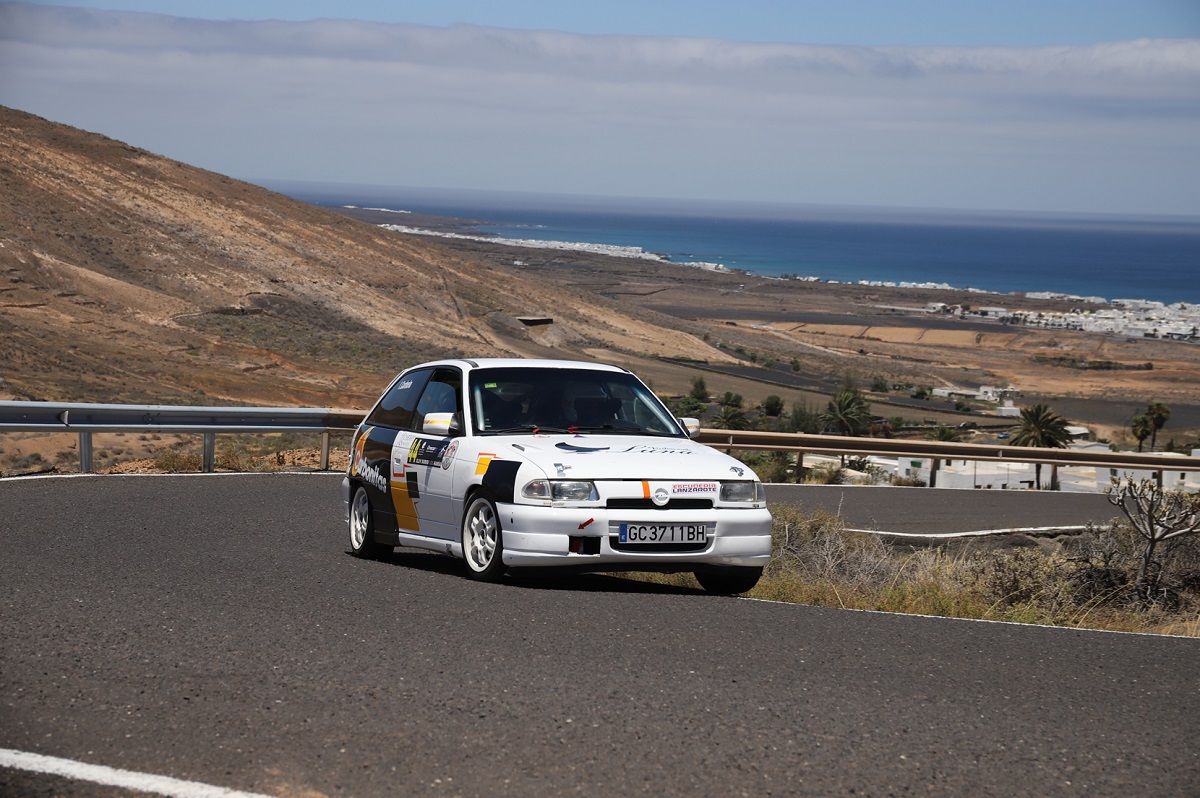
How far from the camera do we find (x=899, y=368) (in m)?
97.1

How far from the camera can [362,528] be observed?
461 inches

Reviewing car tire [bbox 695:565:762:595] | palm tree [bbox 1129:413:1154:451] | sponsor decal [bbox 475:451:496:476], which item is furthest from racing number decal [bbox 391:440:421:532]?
palm tree [bbox 1129:413:1154:451]

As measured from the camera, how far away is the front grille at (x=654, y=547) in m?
9.28

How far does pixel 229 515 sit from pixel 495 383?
4.42m

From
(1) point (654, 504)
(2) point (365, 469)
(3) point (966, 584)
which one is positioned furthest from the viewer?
(3) point (966, 584)

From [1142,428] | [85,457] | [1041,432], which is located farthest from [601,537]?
[1142,428]

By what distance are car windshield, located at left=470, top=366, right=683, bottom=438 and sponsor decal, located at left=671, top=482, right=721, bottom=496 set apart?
3.93 ft

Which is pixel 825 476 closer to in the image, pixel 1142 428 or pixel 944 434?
pixel 944 434

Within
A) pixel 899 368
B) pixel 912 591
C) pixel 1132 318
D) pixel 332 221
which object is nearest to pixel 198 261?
pixel 332 221

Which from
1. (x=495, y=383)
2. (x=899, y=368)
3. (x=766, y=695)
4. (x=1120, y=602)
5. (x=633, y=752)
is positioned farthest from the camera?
(x=899, y=368)

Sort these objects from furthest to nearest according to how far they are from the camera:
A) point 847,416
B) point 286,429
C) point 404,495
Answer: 1. point 847,416
2. point 286,429
3. point 404,495

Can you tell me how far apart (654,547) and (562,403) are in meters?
1.74

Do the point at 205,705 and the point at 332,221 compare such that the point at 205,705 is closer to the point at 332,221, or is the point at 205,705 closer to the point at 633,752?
the point at 633,752

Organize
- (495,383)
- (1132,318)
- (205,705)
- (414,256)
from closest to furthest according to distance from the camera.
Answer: (205,705) → (495,383) → (414,256) → (1132,318)
